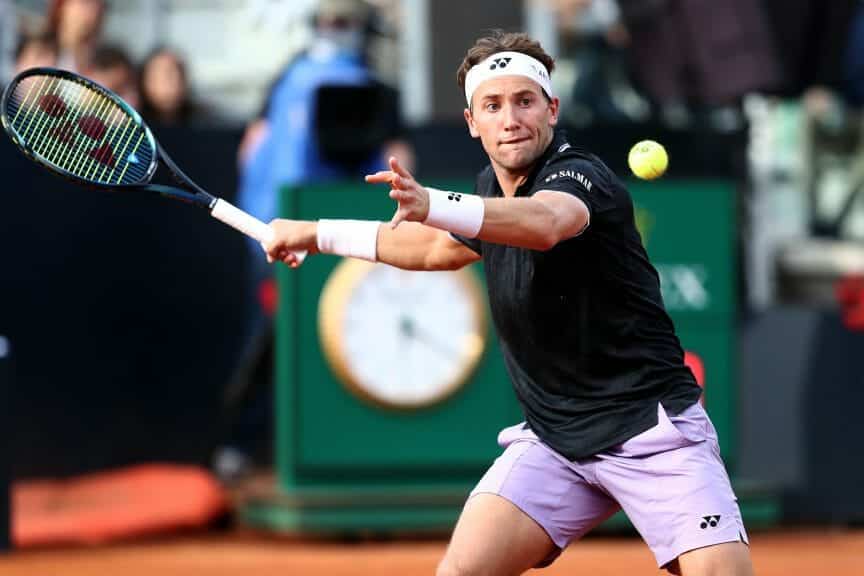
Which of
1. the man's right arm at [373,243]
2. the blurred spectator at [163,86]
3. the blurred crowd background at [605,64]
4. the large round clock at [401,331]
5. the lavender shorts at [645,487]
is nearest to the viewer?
the lavender shorts at [645,487]

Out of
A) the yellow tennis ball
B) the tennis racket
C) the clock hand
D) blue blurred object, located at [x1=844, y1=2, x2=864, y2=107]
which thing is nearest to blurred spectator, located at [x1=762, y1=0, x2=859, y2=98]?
blue blurred object, located at [x1=844, y1=2, x2=864, y2=107]

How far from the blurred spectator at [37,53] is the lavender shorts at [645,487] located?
534 centimetres

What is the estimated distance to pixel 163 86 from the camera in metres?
9.73

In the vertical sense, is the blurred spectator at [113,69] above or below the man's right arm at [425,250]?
above

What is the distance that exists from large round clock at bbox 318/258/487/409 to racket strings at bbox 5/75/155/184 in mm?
3596

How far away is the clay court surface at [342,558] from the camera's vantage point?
7977mm

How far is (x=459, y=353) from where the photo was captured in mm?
8656

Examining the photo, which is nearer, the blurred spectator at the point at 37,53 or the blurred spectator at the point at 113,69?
Result: the blurred spectator at the point at 113,69

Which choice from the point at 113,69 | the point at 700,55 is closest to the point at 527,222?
the point at 113,69

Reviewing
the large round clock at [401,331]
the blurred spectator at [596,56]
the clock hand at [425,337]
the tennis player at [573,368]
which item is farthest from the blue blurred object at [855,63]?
the tennis player at [573,368]

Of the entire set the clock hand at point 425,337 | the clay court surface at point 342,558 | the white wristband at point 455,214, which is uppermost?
the white wristband at point 455,214

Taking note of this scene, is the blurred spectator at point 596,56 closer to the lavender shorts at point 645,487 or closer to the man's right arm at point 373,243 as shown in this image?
the man's right arm at point 373,243

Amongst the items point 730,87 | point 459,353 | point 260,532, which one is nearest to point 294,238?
point 459,353

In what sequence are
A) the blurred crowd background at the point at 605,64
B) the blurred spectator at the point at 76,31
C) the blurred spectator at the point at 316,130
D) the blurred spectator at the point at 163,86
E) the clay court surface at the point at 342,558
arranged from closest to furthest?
the clay court surface at the point at 342,558
the blurred spectator at the point at 316,130
the blurred crowd background at the point at 605,64
the blurred spectator at the point at 76,31
the blurred spectator at the point at 163,86
